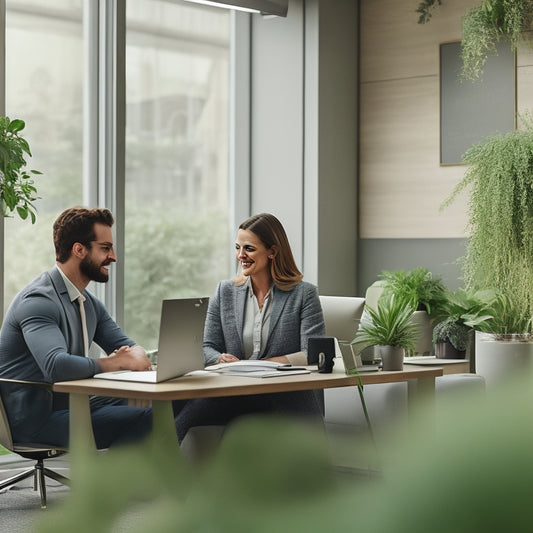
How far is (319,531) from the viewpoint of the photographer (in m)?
0.25

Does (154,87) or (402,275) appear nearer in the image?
(402,275)

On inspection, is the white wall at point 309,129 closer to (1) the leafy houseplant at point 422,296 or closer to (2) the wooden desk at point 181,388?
(1) the leafy houseplant at point 422,296

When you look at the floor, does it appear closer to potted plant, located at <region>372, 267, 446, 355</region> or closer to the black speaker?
the black speaker

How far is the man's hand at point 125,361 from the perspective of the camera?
353 centimetres

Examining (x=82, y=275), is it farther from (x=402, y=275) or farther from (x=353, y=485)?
(x=353, y=485)

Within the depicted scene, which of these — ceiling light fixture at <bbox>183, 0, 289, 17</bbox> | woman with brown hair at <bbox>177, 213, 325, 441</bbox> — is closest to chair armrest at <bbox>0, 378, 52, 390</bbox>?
woman with brown hair at <bbox>177, 213, 325, 441</bbox>

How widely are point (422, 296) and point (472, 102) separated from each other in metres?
1.56

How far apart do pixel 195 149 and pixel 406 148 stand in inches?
61.7

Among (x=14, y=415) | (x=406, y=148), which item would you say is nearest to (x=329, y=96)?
(x=406, y=148)

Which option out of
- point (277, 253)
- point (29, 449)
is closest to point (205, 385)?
point (29, 449)

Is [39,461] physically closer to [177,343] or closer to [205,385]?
[177,343]

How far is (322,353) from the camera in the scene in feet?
12.1

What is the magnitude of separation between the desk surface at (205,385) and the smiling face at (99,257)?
709mm

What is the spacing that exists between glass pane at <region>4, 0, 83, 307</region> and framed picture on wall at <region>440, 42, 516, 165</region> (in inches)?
102
